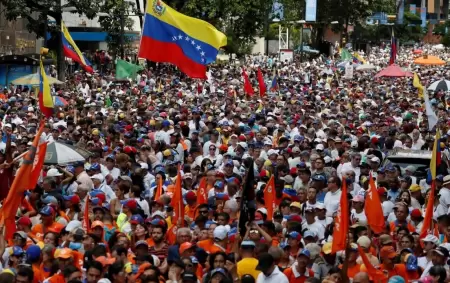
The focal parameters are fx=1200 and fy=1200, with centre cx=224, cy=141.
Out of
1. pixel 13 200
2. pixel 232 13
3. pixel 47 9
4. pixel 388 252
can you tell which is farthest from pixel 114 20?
pixel 388 252

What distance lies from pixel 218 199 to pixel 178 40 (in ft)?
19.0

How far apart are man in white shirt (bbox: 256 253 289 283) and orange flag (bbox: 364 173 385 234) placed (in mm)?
2776

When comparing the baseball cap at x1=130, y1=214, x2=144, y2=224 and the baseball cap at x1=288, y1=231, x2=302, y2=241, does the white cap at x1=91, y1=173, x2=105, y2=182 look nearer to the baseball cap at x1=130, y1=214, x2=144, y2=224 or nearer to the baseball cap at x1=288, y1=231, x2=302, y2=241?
the baseball cap at x1=130, y1=214, x2=144, y2=224

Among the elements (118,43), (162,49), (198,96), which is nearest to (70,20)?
(118,43)

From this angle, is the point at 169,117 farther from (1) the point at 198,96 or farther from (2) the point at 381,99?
(2) the point at 381,99

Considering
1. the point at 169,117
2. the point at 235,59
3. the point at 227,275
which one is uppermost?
the point at 227,275

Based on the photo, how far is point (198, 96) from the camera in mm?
31953

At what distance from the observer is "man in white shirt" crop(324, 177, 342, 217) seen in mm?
12977

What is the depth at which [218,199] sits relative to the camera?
12.9 m

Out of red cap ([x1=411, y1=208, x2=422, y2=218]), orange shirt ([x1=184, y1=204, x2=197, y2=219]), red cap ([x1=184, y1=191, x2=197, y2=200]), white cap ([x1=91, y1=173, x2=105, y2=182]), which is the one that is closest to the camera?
red cap ([x1=411, y1=208, x2=422, y2=218])

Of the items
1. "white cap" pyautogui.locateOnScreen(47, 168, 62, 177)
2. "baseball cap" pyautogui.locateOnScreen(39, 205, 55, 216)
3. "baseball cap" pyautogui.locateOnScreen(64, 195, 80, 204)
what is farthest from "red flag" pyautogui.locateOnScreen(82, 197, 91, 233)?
"white cap" pyautogui.locateOnScreen(47, 168, 62, 177)

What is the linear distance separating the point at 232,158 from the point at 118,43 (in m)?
30.7

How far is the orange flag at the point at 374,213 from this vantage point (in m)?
11.7

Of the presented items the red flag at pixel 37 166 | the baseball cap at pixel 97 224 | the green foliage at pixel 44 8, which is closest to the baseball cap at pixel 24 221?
the baseball cap at pixel 97 224
